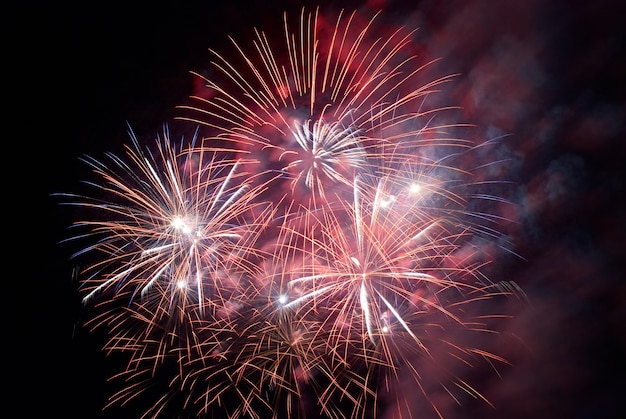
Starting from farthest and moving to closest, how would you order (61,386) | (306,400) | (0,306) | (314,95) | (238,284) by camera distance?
(306,400) → (61,386) → (0,306) → (238,284) → (314,95)

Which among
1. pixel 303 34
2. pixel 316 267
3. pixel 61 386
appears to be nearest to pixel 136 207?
pixel 316 267

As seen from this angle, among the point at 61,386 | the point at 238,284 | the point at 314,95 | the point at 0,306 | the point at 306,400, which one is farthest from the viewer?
the point at 306,400

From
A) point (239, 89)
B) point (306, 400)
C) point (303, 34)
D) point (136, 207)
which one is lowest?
point (306, 400)

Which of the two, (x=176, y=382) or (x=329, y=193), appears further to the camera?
(x=176, y=382)

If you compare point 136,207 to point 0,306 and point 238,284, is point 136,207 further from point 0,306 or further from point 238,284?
point 0,306

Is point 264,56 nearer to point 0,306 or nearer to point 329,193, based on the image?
point 329,193

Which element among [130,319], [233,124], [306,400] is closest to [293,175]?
[233,124]

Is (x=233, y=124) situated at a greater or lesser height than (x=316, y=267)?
greater

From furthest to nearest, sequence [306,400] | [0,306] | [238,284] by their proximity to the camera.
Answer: [306,400], [0,306], [238,284]

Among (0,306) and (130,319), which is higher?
(0,306)
